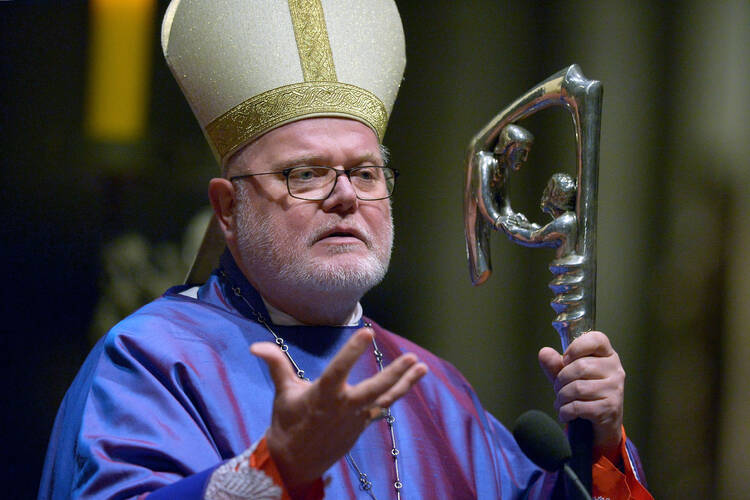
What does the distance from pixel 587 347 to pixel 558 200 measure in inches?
13.5

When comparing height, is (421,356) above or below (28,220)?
below

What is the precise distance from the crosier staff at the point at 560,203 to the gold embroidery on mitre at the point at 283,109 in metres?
0.33

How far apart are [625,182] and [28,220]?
7.57ft

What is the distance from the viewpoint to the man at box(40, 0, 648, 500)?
190 centimetres

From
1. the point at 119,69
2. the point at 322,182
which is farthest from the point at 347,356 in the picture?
the point at 119,69

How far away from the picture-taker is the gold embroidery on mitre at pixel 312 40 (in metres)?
2.28

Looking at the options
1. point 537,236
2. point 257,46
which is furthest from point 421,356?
point 257,46

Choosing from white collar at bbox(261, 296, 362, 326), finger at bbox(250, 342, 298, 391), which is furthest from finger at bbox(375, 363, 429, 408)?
white collar at bbox(261, 296, 362, 326)

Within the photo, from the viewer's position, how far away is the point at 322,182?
2.17 metres

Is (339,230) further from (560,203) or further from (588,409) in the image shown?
(588,409)

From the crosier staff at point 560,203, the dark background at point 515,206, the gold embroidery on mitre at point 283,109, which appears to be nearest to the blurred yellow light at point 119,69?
the dark background at point 515,206

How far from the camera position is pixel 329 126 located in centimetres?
223

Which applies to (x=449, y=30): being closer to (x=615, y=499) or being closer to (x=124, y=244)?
(x=124, y=244)

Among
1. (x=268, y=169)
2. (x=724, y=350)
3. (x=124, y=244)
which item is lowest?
(x=724, y=350)
